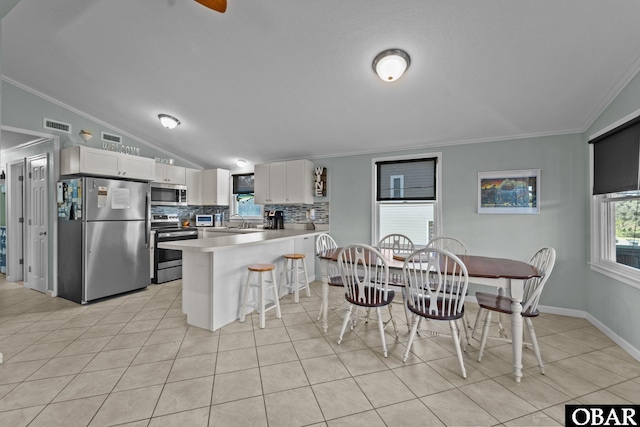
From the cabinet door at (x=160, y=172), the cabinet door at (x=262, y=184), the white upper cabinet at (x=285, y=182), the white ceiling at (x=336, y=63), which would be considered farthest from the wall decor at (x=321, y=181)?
the cabinet door at (x=160, y=172)

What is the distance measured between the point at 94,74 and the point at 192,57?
4.67ft

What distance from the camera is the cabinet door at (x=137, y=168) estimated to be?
3.98m

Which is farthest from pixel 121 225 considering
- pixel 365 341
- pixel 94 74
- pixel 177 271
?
pixel 365 341

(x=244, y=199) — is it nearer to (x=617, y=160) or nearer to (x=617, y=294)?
(x=617, y=160)

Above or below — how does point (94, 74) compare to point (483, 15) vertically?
above

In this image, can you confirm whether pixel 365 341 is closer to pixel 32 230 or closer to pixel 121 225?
pixel 121 225

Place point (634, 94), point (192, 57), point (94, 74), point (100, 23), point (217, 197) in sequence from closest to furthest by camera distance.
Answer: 1. point (634, 94)
2. point (100, 23)
3. point (192, 57)
4. point (94, 74)
5. point (217, 197)

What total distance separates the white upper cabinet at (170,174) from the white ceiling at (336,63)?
42.1 inches

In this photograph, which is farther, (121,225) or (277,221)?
(277,221)

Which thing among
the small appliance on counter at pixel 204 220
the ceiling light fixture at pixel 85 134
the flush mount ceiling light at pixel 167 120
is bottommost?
the small appliance on counter at pixel 204 220

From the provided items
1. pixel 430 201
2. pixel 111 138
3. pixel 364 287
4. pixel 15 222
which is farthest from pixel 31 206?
pixel 430 201

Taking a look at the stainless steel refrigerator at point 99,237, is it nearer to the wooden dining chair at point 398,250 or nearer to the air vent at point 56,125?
the air vent at point 56,125

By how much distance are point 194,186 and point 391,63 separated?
14.5ft

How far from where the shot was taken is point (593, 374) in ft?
6.66
